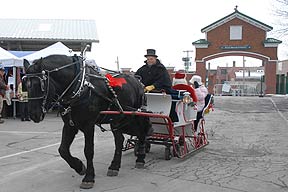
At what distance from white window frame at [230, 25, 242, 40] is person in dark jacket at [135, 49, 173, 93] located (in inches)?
1250

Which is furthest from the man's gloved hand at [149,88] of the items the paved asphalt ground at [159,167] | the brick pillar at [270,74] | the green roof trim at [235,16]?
the green roof trim at [235,16]

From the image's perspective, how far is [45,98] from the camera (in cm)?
508

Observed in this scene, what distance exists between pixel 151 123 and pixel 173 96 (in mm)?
719

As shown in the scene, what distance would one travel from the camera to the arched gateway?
3706cm

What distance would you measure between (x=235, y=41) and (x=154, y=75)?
31861 millimetres

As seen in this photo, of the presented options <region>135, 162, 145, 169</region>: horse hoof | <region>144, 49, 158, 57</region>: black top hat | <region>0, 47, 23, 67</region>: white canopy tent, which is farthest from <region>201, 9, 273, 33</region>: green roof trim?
<region>135, 162, 145, 169</region>: horse hoof

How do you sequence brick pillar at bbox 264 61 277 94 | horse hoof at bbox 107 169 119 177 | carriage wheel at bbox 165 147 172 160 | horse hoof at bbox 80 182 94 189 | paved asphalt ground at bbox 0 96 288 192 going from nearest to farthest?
1. horse hoof at bbox 80 182 94 189
2. paved asphalt ground at bbox 0 96 288 192
3. horse hoof at bbox 107 169 119 177
4. carriage wheel at bbox 165 147 172 160
5. brick pillar at bbox 264 61 277 94

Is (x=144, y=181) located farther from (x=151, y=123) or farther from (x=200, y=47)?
(x=200, y=47)

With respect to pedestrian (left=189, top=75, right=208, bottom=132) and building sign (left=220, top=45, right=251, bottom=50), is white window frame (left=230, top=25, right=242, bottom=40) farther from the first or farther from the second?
pedestrian (left=189, top=75, right=208, bottom=132)

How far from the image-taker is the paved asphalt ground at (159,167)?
18.9 feet

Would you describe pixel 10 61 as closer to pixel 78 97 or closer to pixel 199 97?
pixel 199 97

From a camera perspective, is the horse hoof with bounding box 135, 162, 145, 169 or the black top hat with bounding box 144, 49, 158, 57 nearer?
the horse hoof with bounding box 135, 162, 145, 169

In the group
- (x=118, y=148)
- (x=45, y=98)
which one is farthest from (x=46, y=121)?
(x=45, y=98)

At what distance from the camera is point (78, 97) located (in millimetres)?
5379
